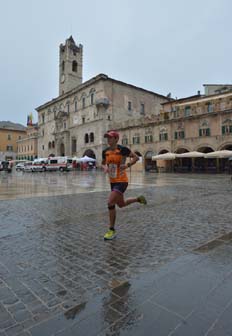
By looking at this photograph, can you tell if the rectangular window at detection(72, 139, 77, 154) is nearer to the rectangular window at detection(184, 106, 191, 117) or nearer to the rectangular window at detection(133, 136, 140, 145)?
the rectangular window at detection(133, 136, 140, 145)

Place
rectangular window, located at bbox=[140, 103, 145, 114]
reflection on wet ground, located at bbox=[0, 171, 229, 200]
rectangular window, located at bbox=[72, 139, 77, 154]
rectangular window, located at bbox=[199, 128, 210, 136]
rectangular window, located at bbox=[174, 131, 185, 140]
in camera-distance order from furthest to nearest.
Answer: rectangular window, located at bbox=[72, 139, 77, 154] < rectangular window, located at bbox=[140, 103, 145, 114] < rectangular window, located at bbox=[174, 131, 185, 140] < rectangular window, located at bbox=[199, 128, 210, 136] < reflection on wet ground, located at bbox=[0, 171, 229, 200]

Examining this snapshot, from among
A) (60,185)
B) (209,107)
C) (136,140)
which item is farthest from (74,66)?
(60,185)

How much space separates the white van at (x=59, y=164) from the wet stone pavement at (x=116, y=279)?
32428mm

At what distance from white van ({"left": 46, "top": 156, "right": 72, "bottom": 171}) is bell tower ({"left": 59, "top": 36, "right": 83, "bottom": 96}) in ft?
86.0

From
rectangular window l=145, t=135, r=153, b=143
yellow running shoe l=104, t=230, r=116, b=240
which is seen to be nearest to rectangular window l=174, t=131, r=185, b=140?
rectangular window l=145, t=135, r=153, b=143

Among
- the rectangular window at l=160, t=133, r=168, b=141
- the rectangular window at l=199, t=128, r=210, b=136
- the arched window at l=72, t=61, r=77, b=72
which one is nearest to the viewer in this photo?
the rectangular window at l=199, t=128, r=210, b=136

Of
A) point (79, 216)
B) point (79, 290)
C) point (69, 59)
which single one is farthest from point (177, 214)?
point (69, 59)

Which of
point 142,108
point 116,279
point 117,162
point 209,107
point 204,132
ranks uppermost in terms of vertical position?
point 142,108

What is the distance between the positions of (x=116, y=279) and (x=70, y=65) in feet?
204

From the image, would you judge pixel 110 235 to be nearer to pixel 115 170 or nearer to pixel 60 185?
pixel 115 170

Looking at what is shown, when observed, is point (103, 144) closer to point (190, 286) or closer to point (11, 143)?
point (190, 286)

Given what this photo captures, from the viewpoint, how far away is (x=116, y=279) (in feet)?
8.78

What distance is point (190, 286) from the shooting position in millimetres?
2469

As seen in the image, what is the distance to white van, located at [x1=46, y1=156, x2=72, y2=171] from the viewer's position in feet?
121
